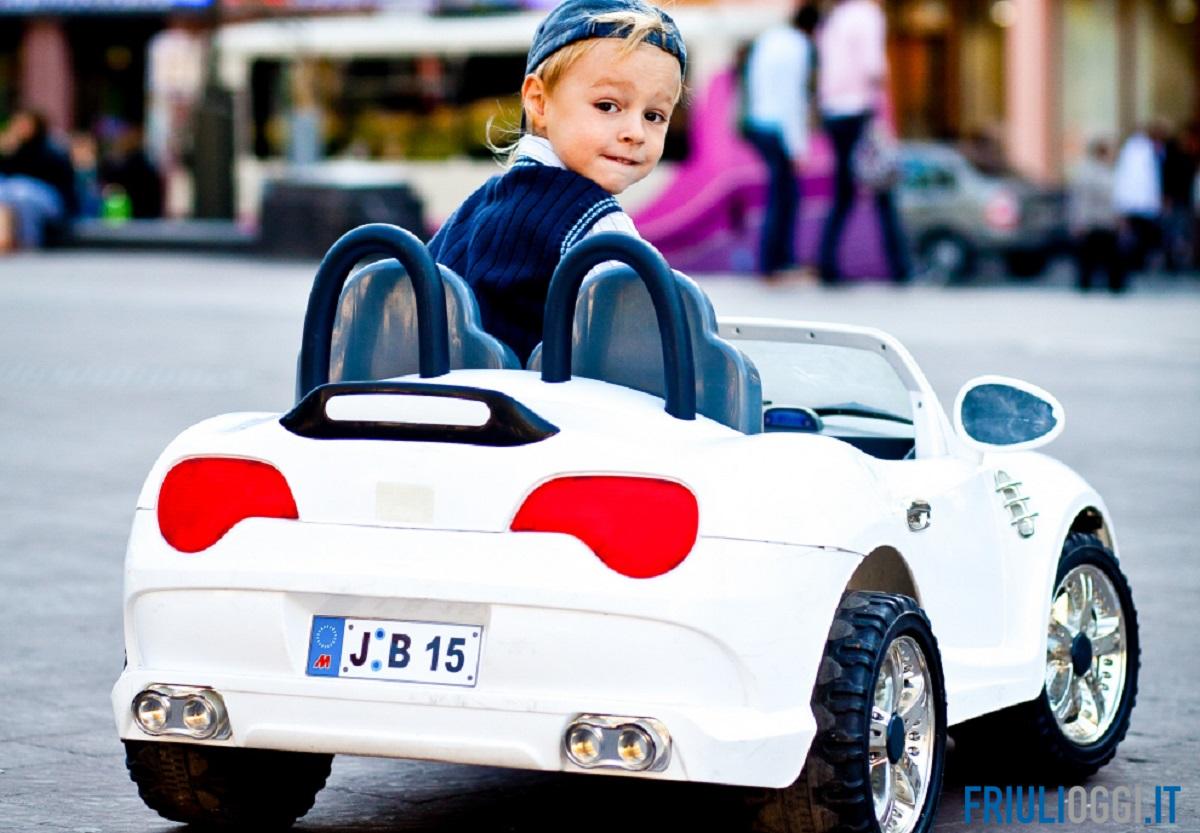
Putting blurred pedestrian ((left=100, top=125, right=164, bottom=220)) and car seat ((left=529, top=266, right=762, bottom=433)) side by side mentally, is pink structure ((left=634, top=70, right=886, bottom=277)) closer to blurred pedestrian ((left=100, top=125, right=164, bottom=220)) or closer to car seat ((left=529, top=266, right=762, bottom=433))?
blurred pedestrian ((left=100, top=125, right=164, bottom=220))

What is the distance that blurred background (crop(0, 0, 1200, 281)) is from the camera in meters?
28.9

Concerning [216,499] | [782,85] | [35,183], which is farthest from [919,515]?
[35,183]

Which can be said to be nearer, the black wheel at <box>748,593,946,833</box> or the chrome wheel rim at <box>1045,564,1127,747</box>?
the black wheel at <box>748,593,946,833</box>

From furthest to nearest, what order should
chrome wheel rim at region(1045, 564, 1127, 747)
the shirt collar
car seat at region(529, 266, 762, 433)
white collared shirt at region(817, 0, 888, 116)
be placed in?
white collared shirt at region(817, 0, 888, 116), chrome wheel rim at region(1045, 564, 1127, 747), the shirt collar, car seat at region(529, 266, 762, 433)

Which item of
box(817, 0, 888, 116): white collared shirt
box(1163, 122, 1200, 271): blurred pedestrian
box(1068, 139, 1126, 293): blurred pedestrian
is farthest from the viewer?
box(1163, 122, 1200, 271): blurred pedestrian

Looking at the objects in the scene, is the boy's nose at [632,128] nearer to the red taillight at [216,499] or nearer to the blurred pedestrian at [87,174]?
the red taillight at [216,499]

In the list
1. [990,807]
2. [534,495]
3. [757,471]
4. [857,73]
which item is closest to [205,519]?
[534,495]

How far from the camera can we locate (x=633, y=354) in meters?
4.61

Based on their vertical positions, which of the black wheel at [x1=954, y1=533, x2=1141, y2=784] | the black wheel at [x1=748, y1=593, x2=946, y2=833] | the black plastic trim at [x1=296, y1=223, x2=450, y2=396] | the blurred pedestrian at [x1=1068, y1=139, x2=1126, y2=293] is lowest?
the blurred pedestrian at [x1=1068, y1=139, x2=1126, y2=293]

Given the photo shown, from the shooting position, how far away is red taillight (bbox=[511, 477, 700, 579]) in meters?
4.18

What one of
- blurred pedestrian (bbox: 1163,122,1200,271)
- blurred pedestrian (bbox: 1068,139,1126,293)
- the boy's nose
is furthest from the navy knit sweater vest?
blurred pedestrian (bbox: 1163,122,1200,271)

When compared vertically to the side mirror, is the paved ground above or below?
below

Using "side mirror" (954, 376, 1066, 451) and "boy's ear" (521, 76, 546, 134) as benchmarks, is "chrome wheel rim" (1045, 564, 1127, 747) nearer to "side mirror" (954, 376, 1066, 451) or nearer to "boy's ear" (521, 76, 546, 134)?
"side mirror" (954, 376, 1066, 451)

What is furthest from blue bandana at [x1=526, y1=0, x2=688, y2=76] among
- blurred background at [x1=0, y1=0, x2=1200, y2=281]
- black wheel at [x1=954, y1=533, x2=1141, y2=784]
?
blurred background at [x1=0, y1=0, x2=1200, y2=281]
